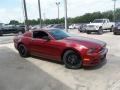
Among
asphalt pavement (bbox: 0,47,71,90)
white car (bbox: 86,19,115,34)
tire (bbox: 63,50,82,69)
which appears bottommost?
asphalt pavement (bbox: 0,47,71,90)

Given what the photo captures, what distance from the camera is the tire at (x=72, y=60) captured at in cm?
788

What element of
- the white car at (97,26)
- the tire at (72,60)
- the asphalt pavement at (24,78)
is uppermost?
the white car at (97,26)

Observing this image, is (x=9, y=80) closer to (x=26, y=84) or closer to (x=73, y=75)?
(x=26, y=84)

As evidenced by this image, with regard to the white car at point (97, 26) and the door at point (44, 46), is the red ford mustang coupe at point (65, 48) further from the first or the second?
the white car at point (97, 26)

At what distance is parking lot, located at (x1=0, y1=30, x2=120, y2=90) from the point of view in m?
6.29

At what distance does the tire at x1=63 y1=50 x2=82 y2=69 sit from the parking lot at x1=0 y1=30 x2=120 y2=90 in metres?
0.18

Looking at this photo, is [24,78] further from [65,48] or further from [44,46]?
[44,46]

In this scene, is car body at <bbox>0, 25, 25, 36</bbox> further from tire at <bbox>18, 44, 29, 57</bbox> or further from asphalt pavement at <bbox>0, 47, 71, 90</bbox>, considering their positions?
asphalt pavement at <bbox>0, 47, 71, 90</bbox>

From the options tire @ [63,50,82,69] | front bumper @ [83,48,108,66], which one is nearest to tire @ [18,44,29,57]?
tire @ [63,50,82,69]

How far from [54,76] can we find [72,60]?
41.6 inches

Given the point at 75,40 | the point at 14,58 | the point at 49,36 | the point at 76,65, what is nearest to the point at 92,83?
the point at 76,65

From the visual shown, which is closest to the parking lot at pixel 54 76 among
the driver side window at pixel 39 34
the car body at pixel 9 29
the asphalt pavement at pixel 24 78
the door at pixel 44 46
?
the asphalt pavement at pixel 24 78

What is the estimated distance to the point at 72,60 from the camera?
26.2ft

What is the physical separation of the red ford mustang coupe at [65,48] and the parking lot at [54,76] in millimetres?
349
